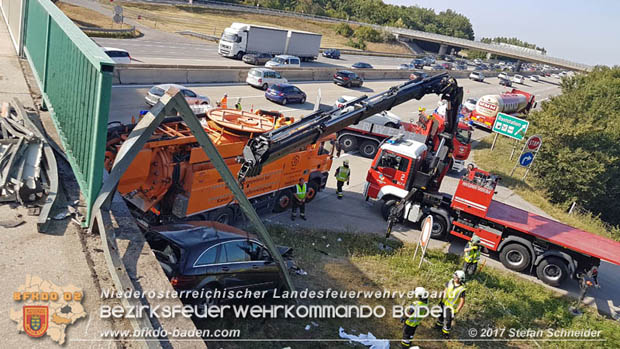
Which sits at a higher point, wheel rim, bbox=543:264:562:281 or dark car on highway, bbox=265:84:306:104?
dark car on highway, bbox=265:84:306:104

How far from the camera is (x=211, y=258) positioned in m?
7.56

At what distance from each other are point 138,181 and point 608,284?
13872 mm

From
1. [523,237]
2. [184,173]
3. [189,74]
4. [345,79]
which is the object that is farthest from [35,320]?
[345,79]

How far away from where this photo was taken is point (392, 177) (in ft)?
49.4

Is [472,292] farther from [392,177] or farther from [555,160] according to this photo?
[555,160]

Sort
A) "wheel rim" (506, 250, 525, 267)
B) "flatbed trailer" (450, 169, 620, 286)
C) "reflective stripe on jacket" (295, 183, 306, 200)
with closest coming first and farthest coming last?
"flatbed trailer" (450, 169, 620, 286), "reflective stripe on jacket" (295, 183, 306, 200), "wheel rim" (506, 250, 525, 267)

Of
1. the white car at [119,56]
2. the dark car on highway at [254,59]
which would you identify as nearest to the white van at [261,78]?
the white car at [119,56]

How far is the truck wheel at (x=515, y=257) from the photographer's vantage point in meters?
13.4

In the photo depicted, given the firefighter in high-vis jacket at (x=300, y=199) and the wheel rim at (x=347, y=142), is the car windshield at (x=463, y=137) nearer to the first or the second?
the wheel rim at (x=347, y=142)

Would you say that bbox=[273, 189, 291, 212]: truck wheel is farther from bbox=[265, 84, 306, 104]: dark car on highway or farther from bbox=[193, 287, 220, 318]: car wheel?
bbox=[265, 84, 306, 104]: dark car on highway

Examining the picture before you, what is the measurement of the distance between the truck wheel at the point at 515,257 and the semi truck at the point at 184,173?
720cm

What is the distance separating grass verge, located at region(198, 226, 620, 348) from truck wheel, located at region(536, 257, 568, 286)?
1.24 feet

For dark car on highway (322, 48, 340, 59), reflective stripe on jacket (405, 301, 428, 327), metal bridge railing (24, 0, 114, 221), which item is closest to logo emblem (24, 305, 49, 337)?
metal bridge railing (24, 0, 114, 221)

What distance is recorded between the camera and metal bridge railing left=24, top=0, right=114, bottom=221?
5500mm
